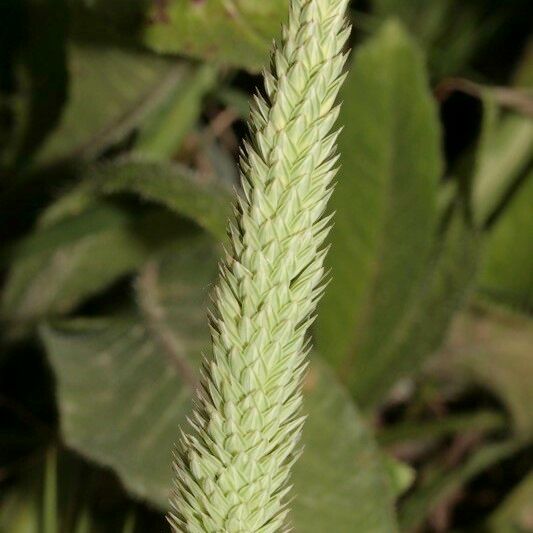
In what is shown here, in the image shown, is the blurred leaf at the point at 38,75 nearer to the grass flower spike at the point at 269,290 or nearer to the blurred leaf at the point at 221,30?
the blurred leaf at the point at 221,30

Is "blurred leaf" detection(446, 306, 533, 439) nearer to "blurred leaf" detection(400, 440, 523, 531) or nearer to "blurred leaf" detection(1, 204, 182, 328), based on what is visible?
"blurred leaf" detection(400, 440, 523, 531)

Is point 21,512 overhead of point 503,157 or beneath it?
beneath

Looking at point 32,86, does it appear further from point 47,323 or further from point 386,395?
point 386,395

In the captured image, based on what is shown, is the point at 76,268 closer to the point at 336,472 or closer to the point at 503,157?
the point at 336,472

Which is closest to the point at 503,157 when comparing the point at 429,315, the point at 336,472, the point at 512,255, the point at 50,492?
the point at 512,255

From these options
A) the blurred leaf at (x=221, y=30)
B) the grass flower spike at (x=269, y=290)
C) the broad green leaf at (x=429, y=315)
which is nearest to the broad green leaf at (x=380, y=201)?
the broad green leaf at (x=429, y=315)

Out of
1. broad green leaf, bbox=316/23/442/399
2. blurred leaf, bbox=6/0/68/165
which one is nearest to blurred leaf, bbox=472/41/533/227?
broad green leaf, bbox=316/23/442/399

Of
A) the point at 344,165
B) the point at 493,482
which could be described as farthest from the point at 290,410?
the point at 493,482
